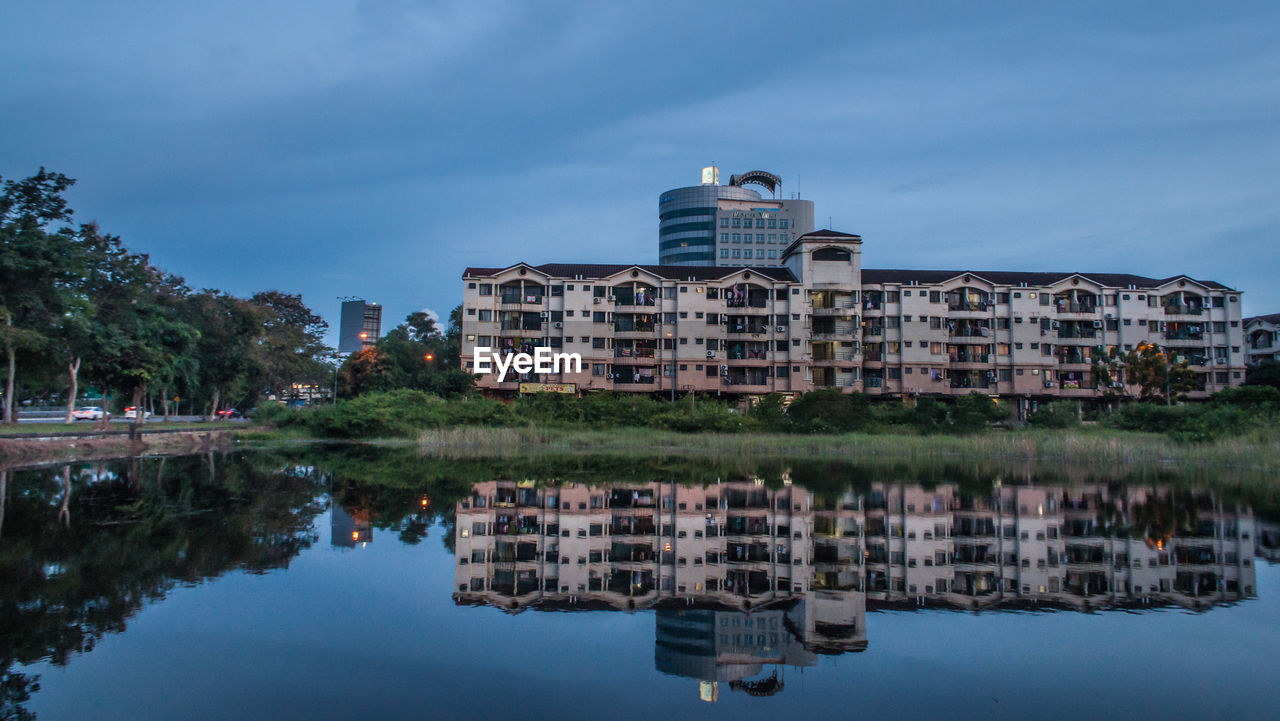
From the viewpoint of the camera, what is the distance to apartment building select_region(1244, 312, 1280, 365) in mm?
70000

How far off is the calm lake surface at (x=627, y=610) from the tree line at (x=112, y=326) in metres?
13.0

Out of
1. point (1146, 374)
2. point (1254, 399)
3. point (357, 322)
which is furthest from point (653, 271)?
point (357, 322)

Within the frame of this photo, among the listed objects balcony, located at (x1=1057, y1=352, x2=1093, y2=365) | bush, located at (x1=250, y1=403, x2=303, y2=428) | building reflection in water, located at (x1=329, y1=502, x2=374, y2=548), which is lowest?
building reflection in water, located at (x1=329, y1=502, x2=374, y2=548)

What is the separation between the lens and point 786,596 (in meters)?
8.88

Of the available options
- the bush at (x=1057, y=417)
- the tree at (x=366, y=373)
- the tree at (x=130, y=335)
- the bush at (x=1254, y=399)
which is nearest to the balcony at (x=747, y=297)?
the bush at (x=1057, y=417)

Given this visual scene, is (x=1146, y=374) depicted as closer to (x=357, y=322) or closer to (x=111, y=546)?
(x=111, y=546)

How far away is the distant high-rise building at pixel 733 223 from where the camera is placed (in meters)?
123

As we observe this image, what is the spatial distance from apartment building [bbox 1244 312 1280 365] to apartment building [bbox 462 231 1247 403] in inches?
504

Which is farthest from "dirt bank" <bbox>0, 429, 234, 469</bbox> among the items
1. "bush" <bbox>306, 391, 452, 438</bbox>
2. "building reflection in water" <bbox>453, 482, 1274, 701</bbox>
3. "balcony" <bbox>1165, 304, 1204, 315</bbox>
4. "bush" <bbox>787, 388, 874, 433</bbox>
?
"balcony" <bbox>1165, 304, 1204, 315</bbox>

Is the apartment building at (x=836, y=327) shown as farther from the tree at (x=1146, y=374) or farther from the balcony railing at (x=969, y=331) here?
the tree at (x=1146, y=374)

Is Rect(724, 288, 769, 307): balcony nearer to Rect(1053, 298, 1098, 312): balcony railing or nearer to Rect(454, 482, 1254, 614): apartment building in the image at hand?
Rect(1053, 298, 1098, 312): balcony railing

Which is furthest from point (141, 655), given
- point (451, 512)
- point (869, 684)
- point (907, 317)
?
point (907, 317)

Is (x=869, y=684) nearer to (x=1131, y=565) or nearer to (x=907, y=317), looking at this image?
(x=1131, y=565)

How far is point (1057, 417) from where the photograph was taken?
4219 centimetres
